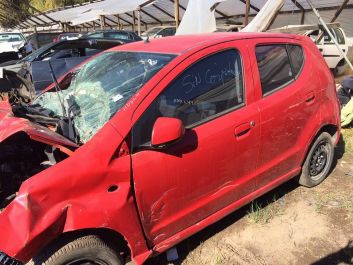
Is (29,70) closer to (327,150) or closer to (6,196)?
(6,196)

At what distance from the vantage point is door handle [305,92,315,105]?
146 inches

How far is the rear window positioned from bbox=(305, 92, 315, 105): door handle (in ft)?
0.74

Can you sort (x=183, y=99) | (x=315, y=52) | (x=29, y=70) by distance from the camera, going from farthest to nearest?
(x=29, y=70) → (x=315, y=52) → (x=183, y=99)

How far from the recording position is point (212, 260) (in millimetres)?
3211

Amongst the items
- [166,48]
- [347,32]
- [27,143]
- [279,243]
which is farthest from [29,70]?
[347,32]

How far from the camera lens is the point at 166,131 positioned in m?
2.51

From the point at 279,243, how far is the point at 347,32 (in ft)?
45.7

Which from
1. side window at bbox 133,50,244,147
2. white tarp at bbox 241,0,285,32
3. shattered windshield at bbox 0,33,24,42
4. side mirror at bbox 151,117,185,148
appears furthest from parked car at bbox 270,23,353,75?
shattered windshield at bbox 0,33,24,42

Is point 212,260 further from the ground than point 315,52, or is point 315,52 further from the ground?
point 315,52

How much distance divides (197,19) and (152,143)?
6767 millimetres

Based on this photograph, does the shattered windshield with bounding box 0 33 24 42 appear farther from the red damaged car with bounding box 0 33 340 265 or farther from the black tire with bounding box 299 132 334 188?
the black tire with bounding box 299 132 334 188

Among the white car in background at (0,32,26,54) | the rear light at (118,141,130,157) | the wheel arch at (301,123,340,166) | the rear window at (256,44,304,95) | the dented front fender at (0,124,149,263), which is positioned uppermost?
the rear window at (256,44,304,95)

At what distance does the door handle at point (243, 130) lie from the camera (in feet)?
10.1

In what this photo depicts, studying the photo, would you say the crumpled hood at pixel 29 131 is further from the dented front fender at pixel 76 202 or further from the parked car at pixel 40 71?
the parked car at pixel 40 71
